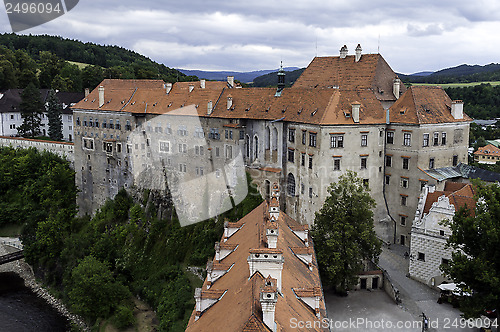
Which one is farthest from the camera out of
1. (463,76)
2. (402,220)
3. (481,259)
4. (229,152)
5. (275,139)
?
(463,76)

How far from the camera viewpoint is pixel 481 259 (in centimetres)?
2686

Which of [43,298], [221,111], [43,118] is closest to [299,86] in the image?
[221,111]

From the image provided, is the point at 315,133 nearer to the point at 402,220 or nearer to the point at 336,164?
the point at 336,164

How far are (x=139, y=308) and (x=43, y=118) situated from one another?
56567 mm

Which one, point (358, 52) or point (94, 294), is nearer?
point (94, 294)

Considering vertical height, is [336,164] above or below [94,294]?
above

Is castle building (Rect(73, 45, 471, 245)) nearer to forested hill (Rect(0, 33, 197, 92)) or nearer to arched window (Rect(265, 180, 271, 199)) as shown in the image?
arched window (Rect(265, 180, 271, 199))

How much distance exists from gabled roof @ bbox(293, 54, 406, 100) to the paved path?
638 inches

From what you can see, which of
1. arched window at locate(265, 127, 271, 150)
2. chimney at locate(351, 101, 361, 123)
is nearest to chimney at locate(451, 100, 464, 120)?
chimney at locate(351, 101, 361, 123)

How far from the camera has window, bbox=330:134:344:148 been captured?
136 feet

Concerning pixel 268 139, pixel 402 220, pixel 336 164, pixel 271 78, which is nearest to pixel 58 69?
pixel 271 78

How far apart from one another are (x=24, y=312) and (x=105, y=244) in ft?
33.4

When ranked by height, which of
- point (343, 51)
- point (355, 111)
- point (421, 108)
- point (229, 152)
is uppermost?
point (343, 51)

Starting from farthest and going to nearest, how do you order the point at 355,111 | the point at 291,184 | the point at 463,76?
the point at 463,76, the point at 291,184, the point at 355,111
